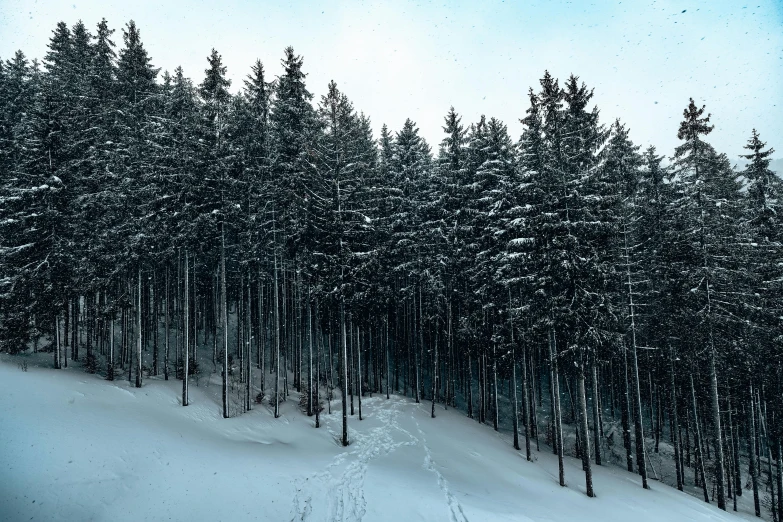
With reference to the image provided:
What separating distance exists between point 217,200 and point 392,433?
16495 mm

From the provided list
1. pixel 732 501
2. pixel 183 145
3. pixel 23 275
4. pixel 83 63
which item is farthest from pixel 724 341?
pixel 83 63

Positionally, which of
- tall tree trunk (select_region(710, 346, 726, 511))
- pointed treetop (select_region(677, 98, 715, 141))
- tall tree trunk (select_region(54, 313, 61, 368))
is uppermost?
pointed treetop (select_region(677, 98, 715, 141))

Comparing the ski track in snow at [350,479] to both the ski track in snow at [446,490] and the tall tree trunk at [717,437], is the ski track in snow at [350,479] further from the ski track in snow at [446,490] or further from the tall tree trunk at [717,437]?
the tall tree trunk at [717,437]

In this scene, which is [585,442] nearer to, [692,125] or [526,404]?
[526,404]

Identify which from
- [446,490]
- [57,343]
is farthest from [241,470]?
[57,343]

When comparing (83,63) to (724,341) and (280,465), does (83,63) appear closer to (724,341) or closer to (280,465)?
(280,465)

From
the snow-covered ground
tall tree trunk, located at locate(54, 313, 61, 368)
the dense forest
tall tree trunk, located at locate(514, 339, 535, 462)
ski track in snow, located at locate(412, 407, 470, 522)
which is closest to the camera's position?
the snow-covered ground

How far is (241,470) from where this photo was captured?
11.9 metres

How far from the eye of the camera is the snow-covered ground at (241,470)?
9.17 meters

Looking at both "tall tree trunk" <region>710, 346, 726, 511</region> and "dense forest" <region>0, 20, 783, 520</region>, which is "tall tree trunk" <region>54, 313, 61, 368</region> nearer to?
"dense forest" <region>0, 20, 783, 520</region>

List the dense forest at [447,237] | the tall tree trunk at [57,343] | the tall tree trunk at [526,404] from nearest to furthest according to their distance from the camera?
the dense forest at [447,237]
the tall tree trunk at [57,343]
the tall tree trunk at [526,404]

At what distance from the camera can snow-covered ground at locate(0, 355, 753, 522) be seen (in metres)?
9.17

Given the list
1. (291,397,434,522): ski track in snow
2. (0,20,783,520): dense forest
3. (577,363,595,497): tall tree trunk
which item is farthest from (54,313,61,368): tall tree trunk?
(577,363,595,497): tall tree trunk

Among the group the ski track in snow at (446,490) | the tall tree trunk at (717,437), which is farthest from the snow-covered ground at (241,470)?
the tall tree trunk at (717,437)
